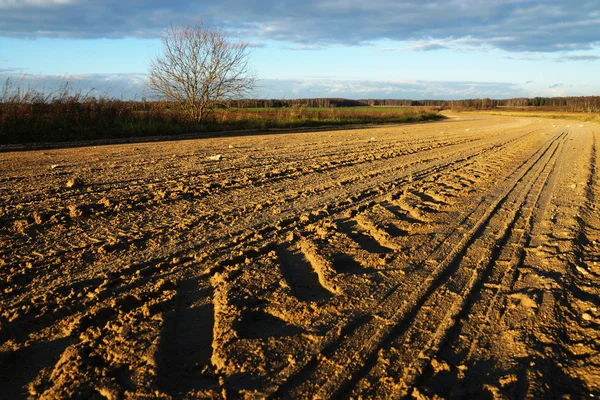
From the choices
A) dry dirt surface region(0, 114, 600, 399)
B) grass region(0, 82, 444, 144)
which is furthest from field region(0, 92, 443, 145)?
dry dirt surface region(0, 114, 600, 399)

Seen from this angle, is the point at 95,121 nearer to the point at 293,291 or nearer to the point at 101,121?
the point at 101,121

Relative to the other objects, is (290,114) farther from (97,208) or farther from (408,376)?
(408,376)

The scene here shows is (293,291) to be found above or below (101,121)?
below

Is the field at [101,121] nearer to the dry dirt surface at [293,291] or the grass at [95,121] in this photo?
the grass at [95,121]

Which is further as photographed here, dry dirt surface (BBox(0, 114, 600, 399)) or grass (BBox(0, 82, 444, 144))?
grass (BBox(0, 82, 444, 144))

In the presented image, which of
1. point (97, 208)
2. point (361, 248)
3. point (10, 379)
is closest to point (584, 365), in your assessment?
point (361, 248)

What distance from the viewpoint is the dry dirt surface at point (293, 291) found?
8.11ft

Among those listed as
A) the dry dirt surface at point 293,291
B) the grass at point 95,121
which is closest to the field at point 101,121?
the grass at point 95,121

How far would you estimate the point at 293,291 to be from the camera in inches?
137

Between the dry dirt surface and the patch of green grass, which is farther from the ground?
the patch of green grass

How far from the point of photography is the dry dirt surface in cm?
247

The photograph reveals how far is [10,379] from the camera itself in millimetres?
2412

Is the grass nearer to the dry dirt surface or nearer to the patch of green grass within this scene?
the patch of green grass

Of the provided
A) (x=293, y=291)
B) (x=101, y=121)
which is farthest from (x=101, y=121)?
(x=293, y=291)
